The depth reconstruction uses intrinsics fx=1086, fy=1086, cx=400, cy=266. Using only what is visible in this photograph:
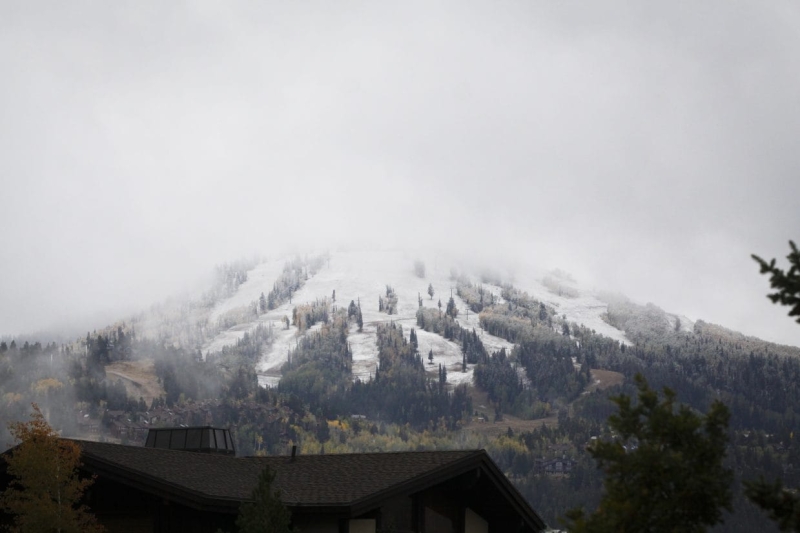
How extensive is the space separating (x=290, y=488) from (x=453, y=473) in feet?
15.5

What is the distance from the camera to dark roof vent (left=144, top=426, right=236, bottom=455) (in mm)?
40812

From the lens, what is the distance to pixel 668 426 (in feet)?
58.1

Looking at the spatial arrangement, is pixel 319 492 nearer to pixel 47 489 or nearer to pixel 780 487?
pixel 47 489

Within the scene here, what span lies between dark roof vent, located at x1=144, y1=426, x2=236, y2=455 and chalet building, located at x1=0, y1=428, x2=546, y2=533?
5420mm

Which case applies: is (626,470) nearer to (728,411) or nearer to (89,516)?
(728,411)

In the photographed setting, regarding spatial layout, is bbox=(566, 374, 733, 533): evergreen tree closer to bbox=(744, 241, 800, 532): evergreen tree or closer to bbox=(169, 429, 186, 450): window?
bbox=(744, 241, 800, 532): evergreen tree

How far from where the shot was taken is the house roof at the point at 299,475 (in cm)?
2731

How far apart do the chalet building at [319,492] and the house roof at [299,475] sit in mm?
31

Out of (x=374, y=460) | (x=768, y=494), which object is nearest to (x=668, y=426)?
(x=768, y=494)

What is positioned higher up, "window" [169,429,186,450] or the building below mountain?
the building below mountain

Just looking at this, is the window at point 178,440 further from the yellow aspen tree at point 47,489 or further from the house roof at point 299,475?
the yellow aspen tree at point 47,489

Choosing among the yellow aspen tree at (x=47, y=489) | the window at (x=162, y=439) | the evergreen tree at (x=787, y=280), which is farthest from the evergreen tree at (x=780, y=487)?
the window at (x=162, y=439)

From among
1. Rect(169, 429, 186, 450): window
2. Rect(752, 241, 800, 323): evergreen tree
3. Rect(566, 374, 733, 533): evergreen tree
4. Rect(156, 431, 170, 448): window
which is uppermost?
Rect(752, 241, 800, 323): evergreen tree

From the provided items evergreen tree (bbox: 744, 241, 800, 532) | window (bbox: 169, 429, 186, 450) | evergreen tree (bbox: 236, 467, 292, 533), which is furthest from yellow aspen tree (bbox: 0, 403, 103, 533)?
evergreen tree (bbox: 744, 241, 800, 532)
